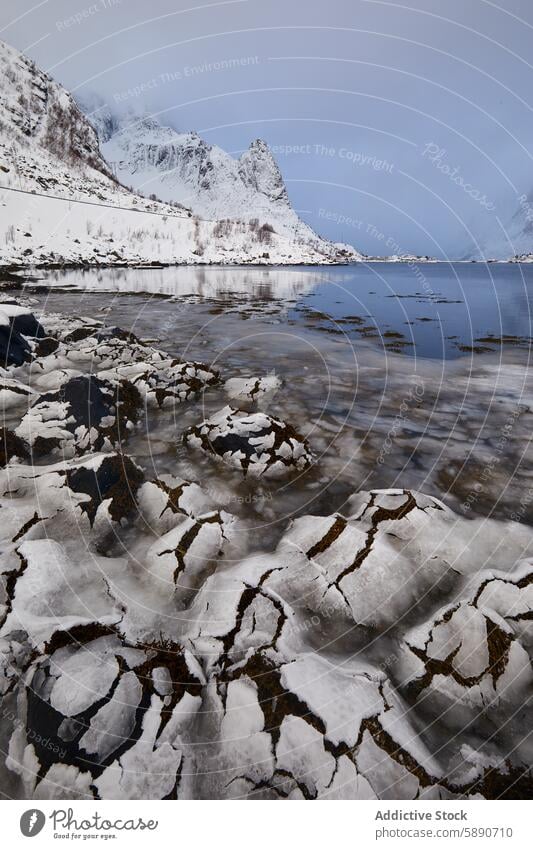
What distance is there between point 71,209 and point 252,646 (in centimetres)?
6129

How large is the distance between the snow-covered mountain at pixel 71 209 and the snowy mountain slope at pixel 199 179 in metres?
8.97

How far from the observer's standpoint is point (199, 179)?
102 metres

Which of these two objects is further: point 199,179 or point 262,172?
point 262,172

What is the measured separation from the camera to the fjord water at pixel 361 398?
516cm

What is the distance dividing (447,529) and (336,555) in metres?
1.37

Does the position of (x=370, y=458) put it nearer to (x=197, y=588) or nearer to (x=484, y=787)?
(x=197, y=588)

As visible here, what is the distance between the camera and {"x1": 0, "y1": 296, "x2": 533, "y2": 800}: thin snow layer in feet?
7.23

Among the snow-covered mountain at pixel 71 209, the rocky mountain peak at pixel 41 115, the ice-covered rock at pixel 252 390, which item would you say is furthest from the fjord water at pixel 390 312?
the rocky mountain peak at pixel 41 115

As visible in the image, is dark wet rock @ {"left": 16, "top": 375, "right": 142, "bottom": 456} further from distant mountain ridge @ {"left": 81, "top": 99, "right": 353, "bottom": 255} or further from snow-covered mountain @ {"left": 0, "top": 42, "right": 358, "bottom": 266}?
distant mountain ridge @ {"left": 81, "top": 99, "right": 353, "bottom": 255}

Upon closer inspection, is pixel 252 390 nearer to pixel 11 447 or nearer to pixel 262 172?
pixel 11 447

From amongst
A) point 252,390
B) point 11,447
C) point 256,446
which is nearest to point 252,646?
point 256,446

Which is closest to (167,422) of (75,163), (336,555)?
(336,555)

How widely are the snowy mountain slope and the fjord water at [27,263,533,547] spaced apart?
73607 mm

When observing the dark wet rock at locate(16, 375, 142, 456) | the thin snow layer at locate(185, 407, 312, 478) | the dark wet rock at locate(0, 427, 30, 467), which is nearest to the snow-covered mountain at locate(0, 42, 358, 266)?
the dark wet rock at locate(16, 375, 142, 456)
